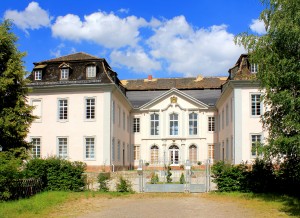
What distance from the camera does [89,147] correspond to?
31.2 metres

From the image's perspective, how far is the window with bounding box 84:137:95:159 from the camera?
31022mm

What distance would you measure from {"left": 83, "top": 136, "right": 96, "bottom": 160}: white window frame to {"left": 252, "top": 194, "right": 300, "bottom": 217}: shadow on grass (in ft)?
55.7

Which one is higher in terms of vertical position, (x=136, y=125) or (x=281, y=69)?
(x=281, y=69)

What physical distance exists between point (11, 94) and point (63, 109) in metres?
15.6

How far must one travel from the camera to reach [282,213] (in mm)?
12430

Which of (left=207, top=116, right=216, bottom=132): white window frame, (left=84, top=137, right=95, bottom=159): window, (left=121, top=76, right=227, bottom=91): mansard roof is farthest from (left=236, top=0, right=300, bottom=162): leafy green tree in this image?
(left=121, top=76, right=227, bottom=91): mansard roof

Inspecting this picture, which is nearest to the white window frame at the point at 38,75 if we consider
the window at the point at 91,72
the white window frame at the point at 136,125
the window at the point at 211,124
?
the window at the point at 91,72

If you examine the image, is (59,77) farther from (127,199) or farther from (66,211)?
(66,211)

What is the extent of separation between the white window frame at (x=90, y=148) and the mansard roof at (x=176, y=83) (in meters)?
15.2

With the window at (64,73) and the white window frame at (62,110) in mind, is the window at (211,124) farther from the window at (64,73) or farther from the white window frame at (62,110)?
the window at (64,73)

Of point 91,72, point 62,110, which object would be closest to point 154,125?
point 62,110

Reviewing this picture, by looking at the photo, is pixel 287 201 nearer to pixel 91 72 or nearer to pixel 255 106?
pixel 255 106

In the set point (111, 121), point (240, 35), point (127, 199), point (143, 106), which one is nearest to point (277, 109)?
point (240, 35)

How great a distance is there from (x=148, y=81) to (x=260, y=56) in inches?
1386
